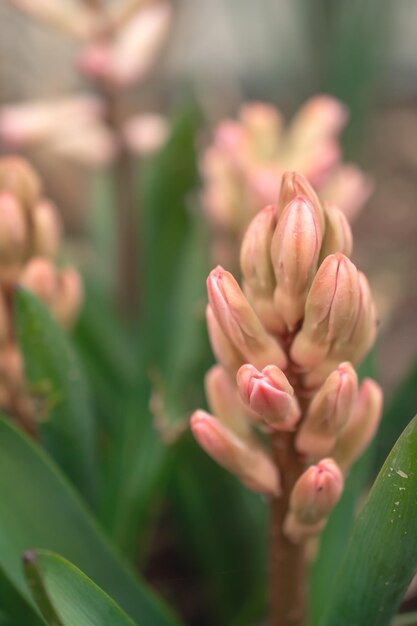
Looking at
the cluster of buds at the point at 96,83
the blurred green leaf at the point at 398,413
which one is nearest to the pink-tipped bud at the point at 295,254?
the blurred green leaf at the point at 398,413

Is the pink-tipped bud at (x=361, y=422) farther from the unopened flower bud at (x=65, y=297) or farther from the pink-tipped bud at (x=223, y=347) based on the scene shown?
the unopened flower bud at (x=65, y=297)

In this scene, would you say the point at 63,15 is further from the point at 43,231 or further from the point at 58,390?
the point at 58,390

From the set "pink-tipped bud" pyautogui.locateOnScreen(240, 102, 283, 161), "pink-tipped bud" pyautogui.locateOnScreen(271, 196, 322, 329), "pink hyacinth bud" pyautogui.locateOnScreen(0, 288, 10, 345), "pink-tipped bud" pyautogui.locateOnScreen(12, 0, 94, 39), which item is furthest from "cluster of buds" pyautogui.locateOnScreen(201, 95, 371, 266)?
"pink-tipped bud" pyautogui.locateOnScreen(271, 196, 322, 329)

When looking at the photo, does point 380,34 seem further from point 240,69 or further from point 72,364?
point 72,364

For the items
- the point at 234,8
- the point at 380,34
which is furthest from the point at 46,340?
the point at 234,8

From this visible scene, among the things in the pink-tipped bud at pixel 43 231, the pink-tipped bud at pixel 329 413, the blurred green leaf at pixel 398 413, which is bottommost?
the blurred green leaf at pixel 398 413

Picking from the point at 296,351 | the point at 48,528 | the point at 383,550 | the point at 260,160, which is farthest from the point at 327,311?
the point at 260,160
